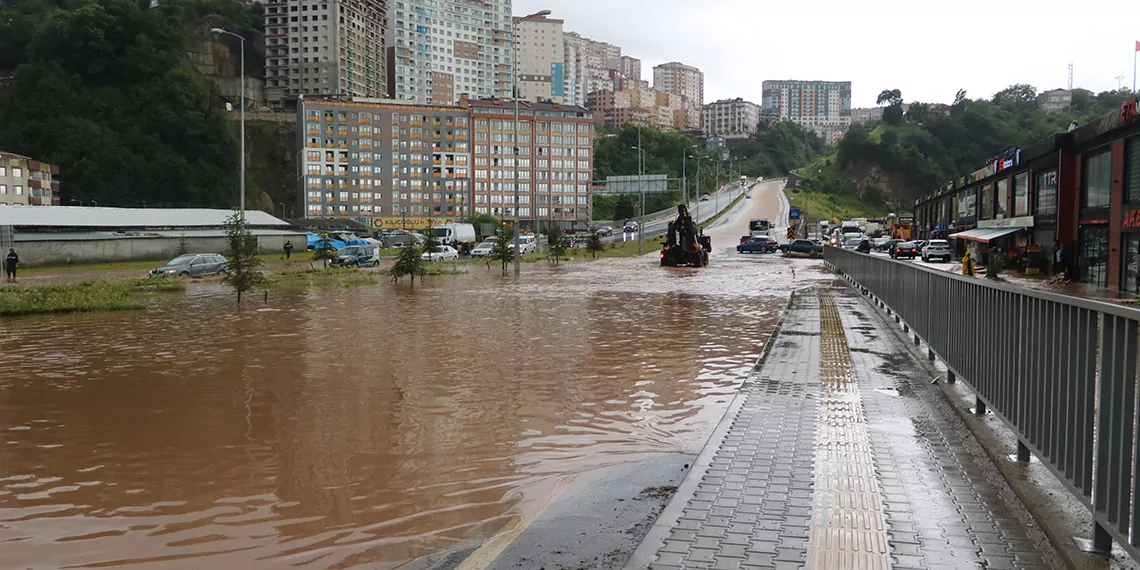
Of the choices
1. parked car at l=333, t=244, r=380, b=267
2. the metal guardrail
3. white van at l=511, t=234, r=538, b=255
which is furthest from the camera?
white van at l=511, t=234, r=538, b=255

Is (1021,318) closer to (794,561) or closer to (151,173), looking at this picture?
(794,561)

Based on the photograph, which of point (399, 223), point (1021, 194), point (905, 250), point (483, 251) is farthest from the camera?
point (399, 223)

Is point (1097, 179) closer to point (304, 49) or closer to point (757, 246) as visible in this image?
point (757, 246)

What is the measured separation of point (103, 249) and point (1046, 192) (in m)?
52.9

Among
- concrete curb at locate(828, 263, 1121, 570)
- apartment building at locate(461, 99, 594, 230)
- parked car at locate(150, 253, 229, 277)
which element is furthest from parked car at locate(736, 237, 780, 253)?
apartment building at locate(461, 99, 594, 230)

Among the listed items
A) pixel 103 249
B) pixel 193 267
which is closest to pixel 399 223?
pixel 103 249

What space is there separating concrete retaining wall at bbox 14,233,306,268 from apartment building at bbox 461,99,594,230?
8270cm

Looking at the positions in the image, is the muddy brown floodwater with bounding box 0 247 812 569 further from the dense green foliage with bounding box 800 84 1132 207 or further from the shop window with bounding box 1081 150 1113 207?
the dense green foliage with bounding box 800 84 1132 207

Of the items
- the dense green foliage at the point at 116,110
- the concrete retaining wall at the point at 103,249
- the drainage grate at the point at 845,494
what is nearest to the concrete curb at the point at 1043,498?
the drainage grate at the point at 845,494

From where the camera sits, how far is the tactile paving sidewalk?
4629 millimetres

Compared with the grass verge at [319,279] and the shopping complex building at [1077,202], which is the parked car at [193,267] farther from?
the shopping complex building at [1077,202]

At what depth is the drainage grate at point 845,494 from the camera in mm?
4613

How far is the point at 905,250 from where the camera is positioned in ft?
190

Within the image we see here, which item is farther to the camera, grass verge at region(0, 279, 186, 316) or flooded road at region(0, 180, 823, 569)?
grass verge at region(0, 279, 186, 316)
